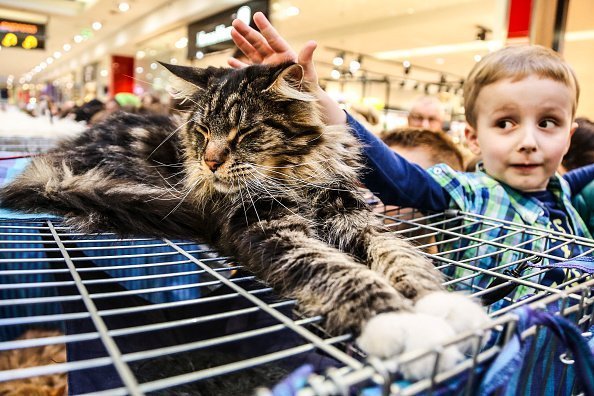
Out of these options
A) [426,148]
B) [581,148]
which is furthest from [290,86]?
[581,148]

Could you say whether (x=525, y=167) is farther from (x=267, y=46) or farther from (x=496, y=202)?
(x=267, y=46)

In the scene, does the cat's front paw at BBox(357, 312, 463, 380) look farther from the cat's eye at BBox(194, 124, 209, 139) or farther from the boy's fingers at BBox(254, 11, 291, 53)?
the boy's fingers at BBox(254, 11, 291, 53)

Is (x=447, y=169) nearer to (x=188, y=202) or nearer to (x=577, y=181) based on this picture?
(x=577, y=181)

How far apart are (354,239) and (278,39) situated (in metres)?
0.65

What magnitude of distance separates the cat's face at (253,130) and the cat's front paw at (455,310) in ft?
Result: 1.64

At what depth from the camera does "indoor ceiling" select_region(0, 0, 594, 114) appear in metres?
3.68

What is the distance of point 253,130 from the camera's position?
108cm

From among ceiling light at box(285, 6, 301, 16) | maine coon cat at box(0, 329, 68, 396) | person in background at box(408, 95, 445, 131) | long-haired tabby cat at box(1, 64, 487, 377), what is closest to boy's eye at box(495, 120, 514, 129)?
long-haired tabby cat at box(1, 64, 487, 377)

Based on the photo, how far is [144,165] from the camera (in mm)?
1248

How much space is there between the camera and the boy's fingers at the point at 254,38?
122 centimetres

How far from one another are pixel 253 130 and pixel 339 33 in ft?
26.6

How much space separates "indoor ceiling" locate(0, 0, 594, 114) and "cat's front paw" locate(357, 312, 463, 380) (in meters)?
3.62

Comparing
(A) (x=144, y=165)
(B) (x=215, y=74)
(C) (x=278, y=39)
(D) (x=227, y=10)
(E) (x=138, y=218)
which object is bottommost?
(E) (x=138, y=218)

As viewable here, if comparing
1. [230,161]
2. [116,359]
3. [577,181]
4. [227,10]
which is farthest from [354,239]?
[227,10]
